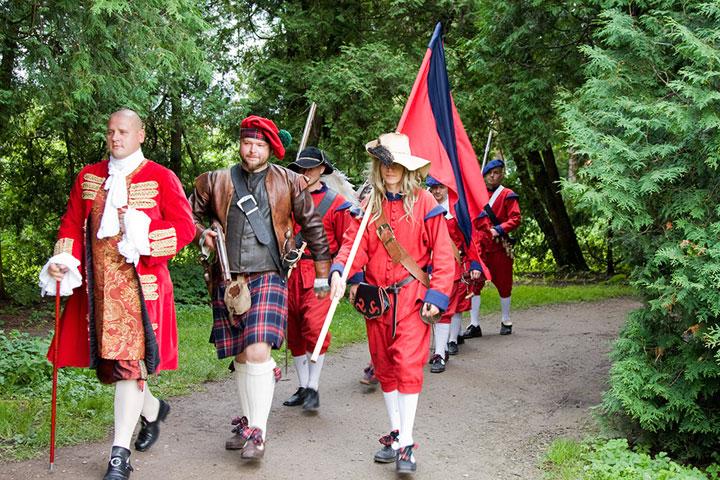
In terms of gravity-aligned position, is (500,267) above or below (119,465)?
above

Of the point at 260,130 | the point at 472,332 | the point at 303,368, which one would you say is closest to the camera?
the point at 260,130

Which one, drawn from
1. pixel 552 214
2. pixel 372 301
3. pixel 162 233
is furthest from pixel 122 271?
pixel 552 214

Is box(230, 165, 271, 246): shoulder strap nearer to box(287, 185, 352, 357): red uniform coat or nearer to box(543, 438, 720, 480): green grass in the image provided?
box(287, 185, 352, 357): red uniform coat

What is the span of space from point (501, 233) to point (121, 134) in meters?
6.27

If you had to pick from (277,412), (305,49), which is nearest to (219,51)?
(305,49)

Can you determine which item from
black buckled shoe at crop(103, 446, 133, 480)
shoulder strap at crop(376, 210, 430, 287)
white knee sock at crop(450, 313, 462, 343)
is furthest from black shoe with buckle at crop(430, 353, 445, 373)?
black buckled shoe at crop(103, 446, 133, 480)

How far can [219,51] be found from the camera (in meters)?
13.8

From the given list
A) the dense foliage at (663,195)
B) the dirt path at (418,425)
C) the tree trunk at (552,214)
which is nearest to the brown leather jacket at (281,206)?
the dirt path at (418,425)

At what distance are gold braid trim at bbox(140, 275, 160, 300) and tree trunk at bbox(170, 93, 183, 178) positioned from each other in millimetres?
7782

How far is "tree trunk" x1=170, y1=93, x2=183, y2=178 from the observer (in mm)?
13180

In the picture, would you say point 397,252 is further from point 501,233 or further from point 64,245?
point 501,233

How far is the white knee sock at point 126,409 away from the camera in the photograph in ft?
16.2

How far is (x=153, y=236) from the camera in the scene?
5070 mm

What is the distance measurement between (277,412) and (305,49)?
27.4 feet
